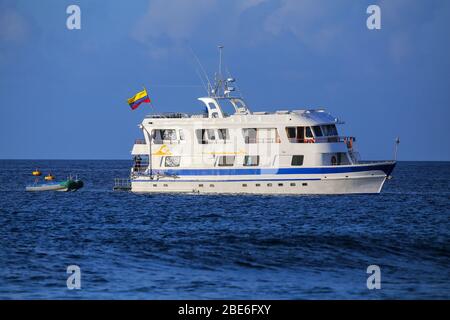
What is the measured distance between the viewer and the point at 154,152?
5975 cm

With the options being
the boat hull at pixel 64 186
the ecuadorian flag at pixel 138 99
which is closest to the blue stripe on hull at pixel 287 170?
the ecuadorian flag at pixel 138 99

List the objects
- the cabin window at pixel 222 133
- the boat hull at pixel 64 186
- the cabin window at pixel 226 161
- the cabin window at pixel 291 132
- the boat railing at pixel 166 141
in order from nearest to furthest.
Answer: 1. the cabin window at pixel 291 132
2. the cabin window at pixel 226 161
3. the cabin window at pixel 222 133
4. the boat railing at pixel 166 141
5. the boat hull at pixel 64 186

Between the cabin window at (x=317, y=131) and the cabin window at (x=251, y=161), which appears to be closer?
the cabin window at (x=317, y=131)

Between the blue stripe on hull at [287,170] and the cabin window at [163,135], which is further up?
the cabin window at [163,135]

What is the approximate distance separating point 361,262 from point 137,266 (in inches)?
309

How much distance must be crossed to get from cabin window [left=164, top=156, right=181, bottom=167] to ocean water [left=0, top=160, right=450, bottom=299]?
10.1 feet

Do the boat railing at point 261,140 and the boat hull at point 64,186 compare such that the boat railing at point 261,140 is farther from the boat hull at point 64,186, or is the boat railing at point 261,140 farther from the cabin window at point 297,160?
the boat hull at point 64,186

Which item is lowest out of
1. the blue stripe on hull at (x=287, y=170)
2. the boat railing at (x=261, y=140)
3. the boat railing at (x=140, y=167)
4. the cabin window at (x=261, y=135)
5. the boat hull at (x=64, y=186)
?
the boat hull at (x=64, y=186)

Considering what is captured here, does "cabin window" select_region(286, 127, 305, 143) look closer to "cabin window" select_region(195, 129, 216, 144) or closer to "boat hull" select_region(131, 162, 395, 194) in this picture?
"boat hull" select_region(131, 162, 395, 194)

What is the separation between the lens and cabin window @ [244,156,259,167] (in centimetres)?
5656

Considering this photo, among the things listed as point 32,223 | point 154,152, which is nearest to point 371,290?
point 32,223

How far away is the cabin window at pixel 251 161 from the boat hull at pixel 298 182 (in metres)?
0.86

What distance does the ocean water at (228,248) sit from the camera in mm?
26375
